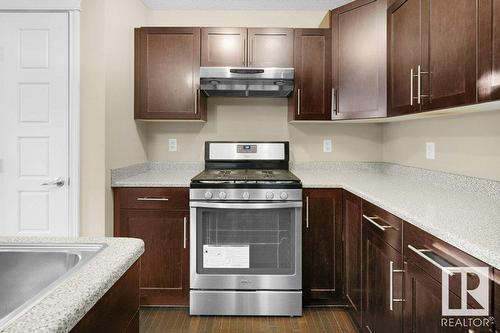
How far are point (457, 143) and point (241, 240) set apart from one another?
4.72 feet

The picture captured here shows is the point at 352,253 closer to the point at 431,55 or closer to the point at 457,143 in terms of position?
the point at 457,143

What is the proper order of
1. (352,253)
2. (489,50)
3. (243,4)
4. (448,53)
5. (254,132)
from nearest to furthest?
1. (489,50)
2. (448,53)
3. (352,253)
4. (243,4)
5. (254,132)

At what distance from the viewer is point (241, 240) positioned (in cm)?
254

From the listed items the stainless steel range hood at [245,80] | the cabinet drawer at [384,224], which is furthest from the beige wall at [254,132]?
the cabinet drawer at [384,224]

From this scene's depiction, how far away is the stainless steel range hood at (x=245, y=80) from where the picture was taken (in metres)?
2.76

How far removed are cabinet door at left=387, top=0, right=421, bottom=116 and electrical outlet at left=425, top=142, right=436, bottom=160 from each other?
13.5 inches

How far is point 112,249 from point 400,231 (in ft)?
3.74

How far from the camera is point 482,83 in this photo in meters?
1.46

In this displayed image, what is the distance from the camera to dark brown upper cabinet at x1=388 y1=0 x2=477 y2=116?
1.56 m

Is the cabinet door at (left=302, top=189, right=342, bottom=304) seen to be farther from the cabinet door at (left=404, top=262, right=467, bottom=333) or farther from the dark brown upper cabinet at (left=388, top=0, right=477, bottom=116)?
the cabinet door at (left=404, top=262, right=467, bottom=333)

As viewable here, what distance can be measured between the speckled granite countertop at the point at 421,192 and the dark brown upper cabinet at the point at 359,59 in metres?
0.51

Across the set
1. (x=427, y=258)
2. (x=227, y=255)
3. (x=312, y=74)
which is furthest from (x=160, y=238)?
(x=427, y=258)

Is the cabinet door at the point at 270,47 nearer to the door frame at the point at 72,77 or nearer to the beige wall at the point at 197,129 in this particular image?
the beige wall at the point at 197,129

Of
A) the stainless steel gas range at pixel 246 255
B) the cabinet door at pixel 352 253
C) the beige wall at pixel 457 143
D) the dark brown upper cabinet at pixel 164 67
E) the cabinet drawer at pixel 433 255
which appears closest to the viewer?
the cabinet drawer at pixel 433 255
